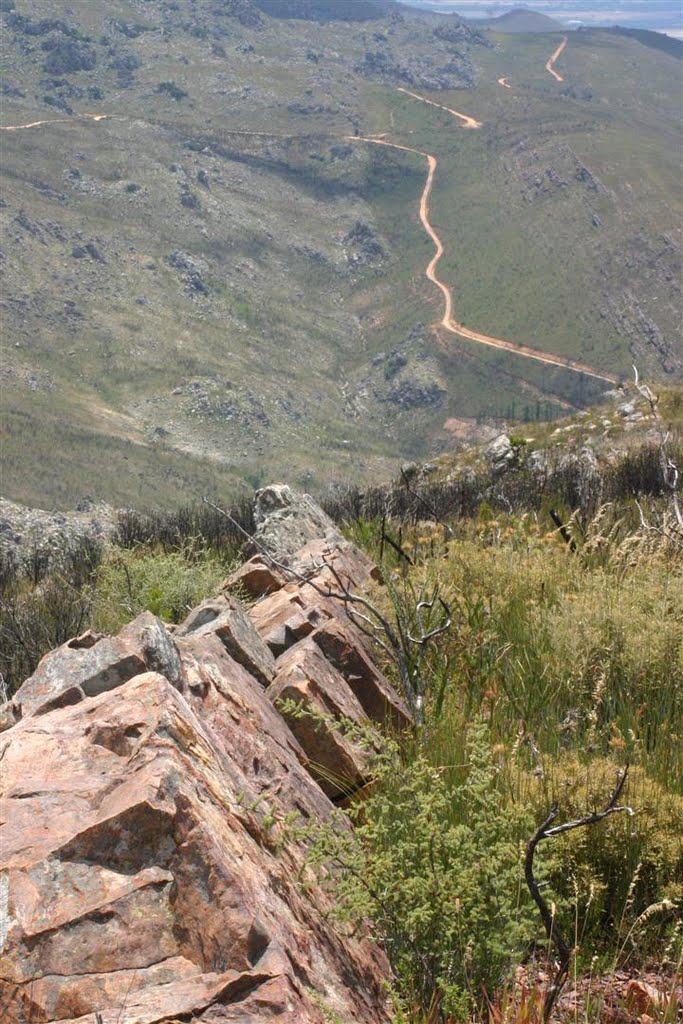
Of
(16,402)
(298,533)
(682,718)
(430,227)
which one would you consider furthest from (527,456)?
(430,227)

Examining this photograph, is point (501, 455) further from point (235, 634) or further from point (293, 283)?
point (293, 283)

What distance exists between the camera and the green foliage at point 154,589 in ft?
29.9

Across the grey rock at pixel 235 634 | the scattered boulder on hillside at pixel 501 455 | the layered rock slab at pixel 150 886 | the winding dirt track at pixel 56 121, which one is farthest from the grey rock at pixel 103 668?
the winding dirt track at pixel 56 121

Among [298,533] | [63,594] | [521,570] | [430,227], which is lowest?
[430,227]

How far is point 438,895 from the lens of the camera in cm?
325

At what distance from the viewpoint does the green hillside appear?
112 m

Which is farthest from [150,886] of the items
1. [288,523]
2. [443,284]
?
[443,284]

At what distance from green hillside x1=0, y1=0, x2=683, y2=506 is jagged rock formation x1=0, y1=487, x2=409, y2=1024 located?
7239 centimetres

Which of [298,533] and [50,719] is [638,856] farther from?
[298,533]

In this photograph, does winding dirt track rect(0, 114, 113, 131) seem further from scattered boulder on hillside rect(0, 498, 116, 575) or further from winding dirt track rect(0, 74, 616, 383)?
scattered boulder on hillside rect(0, 498, 116, 575)

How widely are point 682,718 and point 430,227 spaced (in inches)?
6710

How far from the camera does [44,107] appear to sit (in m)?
186

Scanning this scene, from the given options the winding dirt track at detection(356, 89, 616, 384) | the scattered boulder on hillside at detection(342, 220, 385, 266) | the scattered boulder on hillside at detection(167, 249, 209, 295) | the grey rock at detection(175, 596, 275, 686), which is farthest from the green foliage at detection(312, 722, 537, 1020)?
the scattered boulder on hillside at detection(342, 220, 385, 266)

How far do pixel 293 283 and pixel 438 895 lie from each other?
16876cm
